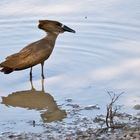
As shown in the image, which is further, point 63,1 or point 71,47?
point 63,1

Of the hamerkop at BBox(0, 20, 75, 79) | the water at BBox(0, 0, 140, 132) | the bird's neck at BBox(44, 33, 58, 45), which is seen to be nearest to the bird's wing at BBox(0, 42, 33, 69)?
the hamerkop at BBox(0, 20, 75, 79)

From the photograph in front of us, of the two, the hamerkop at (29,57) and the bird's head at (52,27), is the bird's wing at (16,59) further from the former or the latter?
the bird's head at (52,27)

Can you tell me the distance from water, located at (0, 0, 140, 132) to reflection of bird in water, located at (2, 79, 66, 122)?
3 centimetres

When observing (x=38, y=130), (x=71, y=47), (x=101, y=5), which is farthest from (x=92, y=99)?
(x=101, y=5)

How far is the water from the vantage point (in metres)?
8.46

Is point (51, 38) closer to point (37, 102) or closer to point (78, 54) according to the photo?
point (78, 54)

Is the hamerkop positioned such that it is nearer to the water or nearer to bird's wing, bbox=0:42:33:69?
bird's wing, bbox=0:42:33:69

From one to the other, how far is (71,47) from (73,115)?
8.60 ft

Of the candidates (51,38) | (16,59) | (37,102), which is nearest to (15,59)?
(16,59)

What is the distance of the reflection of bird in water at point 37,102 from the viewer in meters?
8.22

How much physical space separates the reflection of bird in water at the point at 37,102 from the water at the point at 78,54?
0.10 feet

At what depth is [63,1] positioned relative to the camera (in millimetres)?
13016

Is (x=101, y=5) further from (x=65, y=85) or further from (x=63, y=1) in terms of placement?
(x=65, y=85)

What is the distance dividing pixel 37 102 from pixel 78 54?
1.63 m
